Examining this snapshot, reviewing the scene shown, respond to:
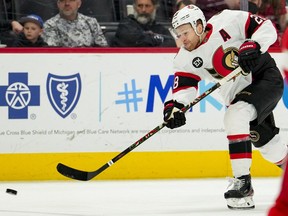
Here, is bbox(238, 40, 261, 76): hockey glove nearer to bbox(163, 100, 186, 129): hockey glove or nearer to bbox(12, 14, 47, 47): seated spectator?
bbox(163, 100, 186, 129): hockey glove

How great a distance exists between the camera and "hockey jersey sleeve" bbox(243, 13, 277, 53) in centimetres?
401

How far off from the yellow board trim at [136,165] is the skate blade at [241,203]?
1.55 metres

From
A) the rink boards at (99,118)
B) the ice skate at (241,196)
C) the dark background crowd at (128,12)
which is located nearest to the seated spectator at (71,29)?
the dark background crowd at (128,12)

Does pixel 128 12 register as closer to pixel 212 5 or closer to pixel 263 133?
pixel 212 5

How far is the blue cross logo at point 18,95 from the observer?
5395 mm

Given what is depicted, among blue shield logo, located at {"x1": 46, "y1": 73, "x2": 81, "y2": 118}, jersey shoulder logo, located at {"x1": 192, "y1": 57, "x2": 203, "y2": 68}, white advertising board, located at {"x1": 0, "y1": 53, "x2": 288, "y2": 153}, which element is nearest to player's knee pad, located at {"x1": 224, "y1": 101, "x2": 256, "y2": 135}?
jersey shoulder logo, located at {"x1": 192, "y1": 57, "x2": 203, "y2": 68}

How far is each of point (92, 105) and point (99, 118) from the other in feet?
0.32

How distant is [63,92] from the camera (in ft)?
17.9

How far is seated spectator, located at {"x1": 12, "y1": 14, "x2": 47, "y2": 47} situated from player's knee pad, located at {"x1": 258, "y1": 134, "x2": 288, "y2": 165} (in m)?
1.90

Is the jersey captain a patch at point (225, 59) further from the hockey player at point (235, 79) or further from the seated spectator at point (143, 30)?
the seated spectator at point (143, 30)

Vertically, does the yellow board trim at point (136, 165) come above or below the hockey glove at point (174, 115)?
below

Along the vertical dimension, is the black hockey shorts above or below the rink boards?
above

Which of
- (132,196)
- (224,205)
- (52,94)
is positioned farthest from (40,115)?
(224,205)

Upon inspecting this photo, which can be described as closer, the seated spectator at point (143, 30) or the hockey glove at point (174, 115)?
the hockey glove at point (174, 115)
